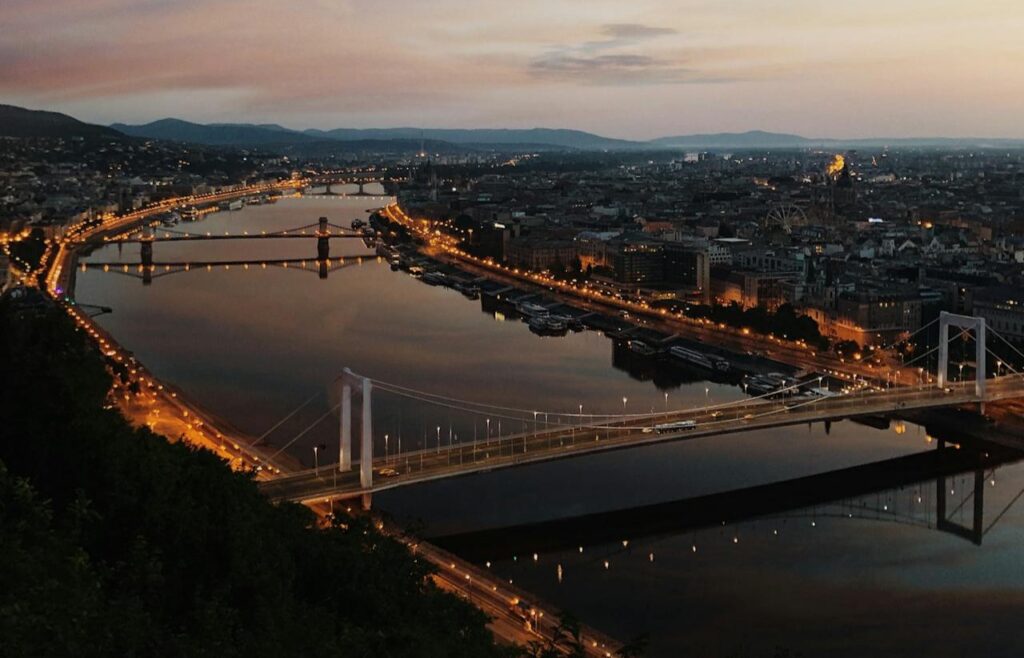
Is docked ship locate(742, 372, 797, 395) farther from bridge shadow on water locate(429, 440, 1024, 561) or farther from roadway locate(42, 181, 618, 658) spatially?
roadway locate(42, 181, 618, 658)

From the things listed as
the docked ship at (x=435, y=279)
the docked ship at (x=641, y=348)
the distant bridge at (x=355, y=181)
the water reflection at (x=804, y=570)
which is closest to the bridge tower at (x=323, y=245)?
the docked ship at (x=435, y=279)

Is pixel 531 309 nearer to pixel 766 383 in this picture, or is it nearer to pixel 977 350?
pixel 766 383

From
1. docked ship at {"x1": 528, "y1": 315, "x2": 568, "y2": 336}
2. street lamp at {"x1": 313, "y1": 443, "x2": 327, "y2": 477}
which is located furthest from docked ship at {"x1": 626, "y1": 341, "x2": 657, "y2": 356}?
street lamp at {"x1": 313, "y1": 443, "x2": 327, "y2": 477}

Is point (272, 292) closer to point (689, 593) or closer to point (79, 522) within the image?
point (689, 593)

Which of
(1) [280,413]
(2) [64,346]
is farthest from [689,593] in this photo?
(1) [280,413]

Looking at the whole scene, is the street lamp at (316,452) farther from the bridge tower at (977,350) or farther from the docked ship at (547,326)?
the docked ship at (547,326)
